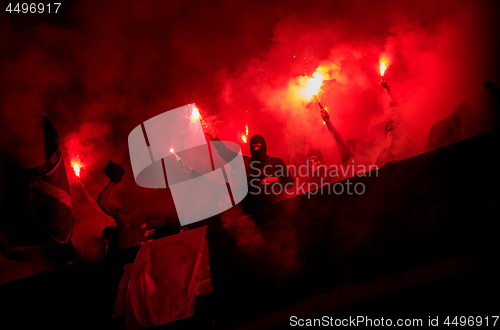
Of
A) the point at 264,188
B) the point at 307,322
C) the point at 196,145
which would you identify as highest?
the point at 196,145

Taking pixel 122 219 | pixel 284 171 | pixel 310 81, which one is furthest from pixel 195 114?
pixel 284 171

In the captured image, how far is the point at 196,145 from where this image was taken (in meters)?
7.82

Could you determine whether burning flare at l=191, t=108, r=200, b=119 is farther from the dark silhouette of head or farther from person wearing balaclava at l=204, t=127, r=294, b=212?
the dark silhouette of head

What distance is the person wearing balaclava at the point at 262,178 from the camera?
4949mm

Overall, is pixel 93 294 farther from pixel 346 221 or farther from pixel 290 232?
pixel 346 221

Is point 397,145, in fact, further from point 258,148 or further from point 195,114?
point 195,114

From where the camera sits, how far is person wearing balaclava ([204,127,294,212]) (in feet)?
16.2

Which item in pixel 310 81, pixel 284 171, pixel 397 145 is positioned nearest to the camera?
pixel 397 145

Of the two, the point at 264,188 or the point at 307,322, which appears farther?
the point at 264,188

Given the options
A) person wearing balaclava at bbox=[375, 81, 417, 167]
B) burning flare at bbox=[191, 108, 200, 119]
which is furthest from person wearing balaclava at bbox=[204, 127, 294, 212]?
burning flare at bbox=[191, 108, 200, 119]

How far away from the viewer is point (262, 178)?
16.9 feet

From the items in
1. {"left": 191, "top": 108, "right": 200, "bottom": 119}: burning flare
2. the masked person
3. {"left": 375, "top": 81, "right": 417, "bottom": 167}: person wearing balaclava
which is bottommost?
the masked person

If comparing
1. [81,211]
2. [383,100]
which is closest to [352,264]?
[383,100]

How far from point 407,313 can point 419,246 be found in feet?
2.91
